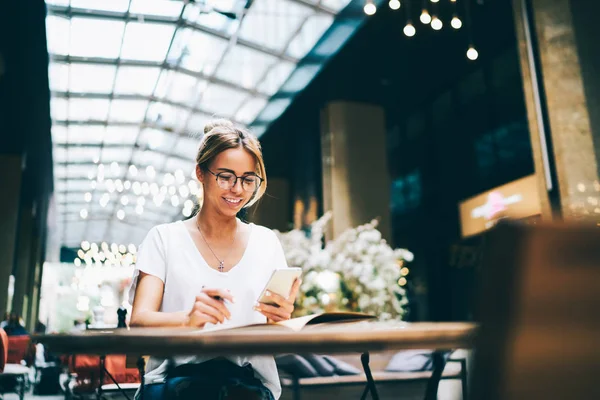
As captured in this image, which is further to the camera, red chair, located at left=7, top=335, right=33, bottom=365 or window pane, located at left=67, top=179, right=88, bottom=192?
window pane, located at left=67, top=179, right=88, bottom=192

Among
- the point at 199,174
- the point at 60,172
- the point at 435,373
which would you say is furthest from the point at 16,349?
the point at 60,172

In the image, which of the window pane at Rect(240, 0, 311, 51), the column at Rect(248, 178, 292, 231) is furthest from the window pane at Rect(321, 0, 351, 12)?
the column at Rect(248, 178, 292, 231)

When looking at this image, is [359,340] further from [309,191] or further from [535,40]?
[309,191]

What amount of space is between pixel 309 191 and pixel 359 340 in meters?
9.06

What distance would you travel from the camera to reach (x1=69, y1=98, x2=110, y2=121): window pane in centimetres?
1105

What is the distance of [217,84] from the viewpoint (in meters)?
9.68

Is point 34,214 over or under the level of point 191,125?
under

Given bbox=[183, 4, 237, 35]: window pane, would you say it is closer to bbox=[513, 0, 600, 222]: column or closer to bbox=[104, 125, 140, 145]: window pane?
bbox=[513, 0, 600, 222]: column

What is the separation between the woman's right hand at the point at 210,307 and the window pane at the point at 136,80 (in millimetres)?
9503

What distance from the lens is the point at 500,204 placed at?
7000 mm

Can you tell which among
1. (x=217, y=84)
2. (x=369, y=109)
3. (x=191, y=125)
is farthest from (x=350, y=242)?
(x=191, y=125)

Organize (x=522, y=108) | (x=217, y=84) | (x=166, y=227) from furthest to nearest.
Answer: (x=217, y=84) < (x=522, y=108) < (x=166, y=227)

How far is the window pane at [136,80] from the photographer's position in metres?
9.93

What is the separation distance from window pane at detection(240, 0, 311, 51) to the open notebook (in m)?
6.25
